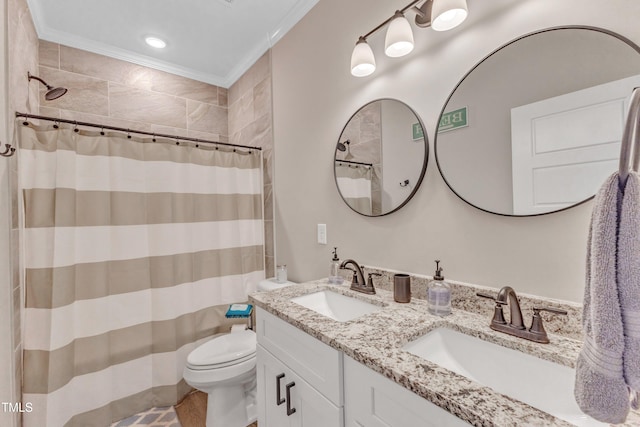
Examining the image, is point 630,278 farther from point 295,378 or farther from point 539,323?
point 295,378

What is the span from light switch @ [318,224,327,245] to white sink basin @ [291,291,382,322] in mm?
373

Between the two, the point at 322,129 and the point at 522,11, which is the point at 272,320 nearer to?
the point at 322,129

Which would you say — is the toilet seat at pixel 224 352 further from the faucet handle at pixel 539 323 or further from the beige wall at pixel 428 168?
the faucet handle at pixel 539 323

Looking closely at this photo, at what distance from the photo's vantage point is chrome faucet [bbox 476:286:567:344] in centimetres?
78

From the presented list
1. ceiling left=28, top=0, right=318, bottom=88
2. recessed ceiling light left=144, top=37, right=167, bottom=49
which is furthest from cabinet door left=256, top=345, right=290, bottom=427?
recessed ceiling light left=144, top=37, right=167, bottom=49

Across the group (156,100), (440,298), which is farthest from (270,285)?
(156,100)

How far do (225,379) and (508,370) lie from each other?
1350 millimetres

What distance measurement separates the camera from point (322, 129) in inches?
65.9

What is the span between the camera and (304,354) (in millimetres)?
955

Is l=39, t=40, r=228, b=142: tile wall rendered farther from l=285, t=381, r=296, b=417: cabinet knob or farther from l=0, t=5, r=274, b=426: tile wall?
l=285, t=381, r=296, b=417: cabinet knob

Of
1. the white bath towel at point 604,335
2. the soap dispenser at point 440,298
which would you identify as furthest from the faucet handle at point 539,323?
the white bath towel at point 604,335

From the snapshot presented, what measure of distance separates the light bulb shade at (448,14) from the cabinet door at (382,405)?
1186 millimetres

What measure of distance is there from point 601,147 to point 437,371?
75 centimetres

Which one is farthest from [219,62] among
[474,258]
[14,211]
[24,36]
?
[474,258]
